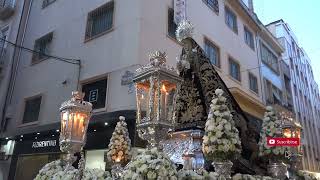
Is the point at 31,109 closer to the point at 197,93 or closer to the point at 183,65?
the point at 183,65

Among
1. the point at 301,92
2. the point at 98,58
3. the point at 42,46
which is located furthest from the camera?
the point at 301,92

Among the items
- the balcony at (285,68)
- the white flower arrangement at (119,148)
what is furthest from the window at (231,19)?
the white flower arrangement at (119,148)

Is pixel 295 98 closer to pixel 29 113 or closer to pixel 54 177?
pixel 29 113

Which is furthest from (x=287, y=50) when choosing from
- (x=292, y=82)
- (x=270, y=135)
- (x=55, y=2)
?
(x=270, y=135)

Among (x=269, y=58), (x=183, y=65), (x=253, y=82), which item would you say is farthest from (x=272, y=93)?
(x=183, y=65)

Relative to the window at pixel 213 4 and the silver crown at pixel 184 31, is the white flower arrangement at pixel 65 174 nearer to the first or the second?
the silver crown at pixel 184 31

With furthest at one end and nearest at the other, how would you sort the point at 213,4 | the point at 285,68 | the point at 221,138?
the point at 285,68
the point at 213,4
the point at 221,138

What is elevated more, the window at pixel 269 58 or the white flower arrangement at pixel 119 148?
the window at pixel 269 58

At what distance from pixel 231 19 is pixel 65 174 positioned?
1419 cm

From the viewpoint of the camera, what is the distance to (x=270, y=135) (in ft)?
17.1

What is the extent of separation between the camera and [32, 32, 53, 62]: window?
1441cm

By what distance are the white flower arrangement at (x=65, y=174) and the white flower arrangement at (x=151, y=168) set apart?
3.27 ft

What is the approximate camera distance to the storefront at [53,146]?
10008mm

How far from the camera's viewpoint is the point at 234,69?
1623cm
